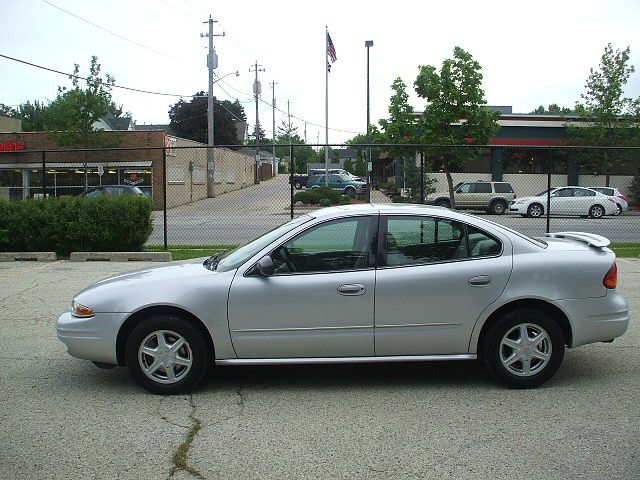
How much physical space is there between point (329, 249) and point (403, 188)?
32.3 ft

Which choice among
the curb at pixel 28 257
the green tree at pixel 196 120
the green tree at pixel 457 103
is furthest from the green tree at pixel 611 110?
the green tree at pixel 196 120

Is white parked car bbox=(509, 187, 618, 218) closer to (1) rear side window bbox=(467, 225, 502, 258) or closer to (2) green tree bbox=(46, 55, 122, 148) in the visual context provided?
(1) rear side window bbox=(467, 225, 502, 258)

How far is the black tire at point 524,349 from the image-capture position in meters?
5.17

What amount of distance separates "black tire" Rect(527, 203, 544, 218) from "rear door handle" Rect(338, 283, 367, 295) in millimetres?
21458

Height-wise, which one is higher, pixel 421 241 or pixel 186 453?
pixel 421 241

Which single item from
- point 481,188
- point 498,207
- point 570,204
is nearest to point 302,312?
point 481,188

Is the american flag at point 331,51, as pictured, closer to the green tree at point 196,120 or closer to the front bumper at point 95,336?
the front bumper at point 95,336

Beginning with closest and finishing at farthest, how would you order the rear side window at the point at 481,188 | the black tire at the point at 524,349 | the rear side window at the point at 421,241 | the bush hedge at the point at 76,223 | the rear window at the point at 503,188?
the black tire at the point at 524,349 < the rear side window at the point at 421,241 < the bush hedge at the point at 76,223 < the rear window at the point at 503,188 < the rear side window at the point at 481,188

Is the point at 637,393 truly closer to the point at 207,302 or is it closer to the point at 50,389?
the point at 207,302

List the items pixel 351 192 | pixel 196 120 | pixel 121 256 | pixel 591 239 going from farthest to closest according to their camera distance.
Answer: pixel 196 120
pixel 351 192
pixel 121 256
pixel 591 239

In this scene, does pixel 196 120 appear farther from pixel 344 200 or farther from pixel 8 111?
pixel 344 200

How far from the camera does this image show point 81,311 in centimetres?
522

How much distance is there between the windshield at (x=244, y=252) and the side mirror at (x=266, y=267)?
0.78ft

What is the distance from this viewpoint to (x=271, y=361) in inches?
203
